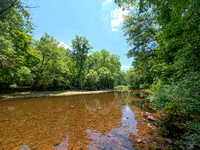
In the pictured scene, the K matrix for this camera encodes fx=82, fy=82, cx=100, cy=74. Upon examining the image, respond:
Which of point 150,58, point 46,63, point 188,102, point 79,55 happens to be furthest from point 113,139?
point 79,55

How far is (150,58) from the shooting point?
11352mm

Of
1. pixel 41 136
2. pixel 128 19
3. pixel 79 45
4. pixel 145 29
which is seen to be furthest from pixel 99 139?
pixel 79 45

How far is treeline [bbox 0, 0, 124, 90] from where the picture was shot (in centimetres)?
1101

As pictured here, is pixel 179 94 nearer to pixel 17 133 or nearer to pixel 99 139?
pixel 99 139

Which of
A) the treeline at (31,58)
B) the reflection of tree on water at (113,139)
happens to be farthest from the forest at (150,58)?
the reflection of tree on water at (113,139)

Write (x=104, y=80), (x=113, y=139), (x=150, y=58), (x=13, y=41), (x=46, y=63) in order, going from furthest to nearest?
(x=104, y=80) < (x=46, y=63) < (x=13, y=41) < (x=150, y=58) < (x=113, y=139)

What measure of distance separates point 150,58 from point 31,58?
79.9ft

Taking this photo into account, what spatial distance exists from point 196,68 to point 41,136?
7025mm

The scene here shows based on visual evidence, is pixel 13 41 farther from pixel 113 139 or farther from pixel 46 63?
pixel 113 139

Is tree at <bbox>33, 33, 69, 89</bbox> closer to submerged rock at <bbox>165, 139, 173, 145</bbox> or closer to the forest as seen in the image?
the forest

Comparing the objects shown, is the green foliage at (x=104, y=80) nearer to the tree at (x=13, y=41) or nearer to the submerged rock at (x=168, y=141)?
the tree at (x=13, y=41)

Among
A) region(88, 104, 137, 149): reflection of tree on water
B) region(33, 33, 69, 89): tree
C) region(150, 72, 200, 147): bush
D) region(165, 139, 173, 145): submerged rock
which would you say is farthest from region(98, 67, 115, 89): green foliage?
region(165, 139, 173, 145): submerged rock

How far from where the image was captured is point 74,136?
3.51 m

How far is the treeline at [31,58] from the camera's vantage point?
11008 millimetres
